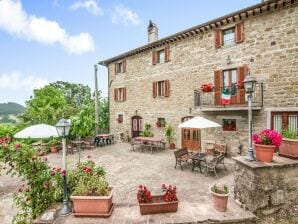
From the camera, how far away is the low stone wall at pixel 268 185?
4684mm

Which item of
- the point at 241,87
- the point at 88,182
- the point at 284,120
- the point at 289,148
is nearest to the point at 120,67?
the point at 241,87

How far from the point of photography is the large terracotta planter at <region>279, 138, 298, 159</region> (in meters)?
5.16

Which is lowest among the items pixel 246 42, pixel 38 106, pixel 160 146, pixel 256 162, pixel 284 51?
pixel 160 146

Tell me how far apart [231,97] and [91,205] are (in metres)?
9.14

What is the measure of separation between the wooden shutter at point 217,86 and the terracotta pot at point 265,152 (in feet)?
22.5

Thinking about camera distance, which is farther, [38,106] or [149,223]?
[38,106]

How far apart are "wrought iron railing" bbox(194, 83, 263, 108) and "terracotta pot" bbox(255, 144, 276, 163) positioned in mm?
6056

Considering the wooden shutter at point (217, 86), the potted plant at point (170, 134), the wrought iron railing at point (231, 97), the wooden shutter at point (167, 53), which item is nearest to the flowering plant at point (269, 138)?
the wrought iron railing at point (231, 97)

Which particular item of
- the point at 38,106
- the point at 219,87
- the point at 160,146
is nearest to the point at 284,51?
the point at 219,87

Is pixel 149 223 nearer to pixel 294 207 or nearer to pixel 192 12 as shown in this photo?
pixel 294 207

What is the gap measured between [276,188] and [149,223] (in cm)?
298

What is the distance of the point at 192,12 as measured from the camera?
1281cm

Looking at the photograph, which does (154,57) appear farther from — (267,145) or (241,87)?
(267,145)

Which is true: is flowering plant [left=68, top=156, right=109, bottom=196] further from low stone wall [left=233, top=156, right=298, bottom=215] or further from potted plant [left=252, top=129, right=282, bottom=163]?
potted plant [left=252, top=129, right=282, bottom=163]
